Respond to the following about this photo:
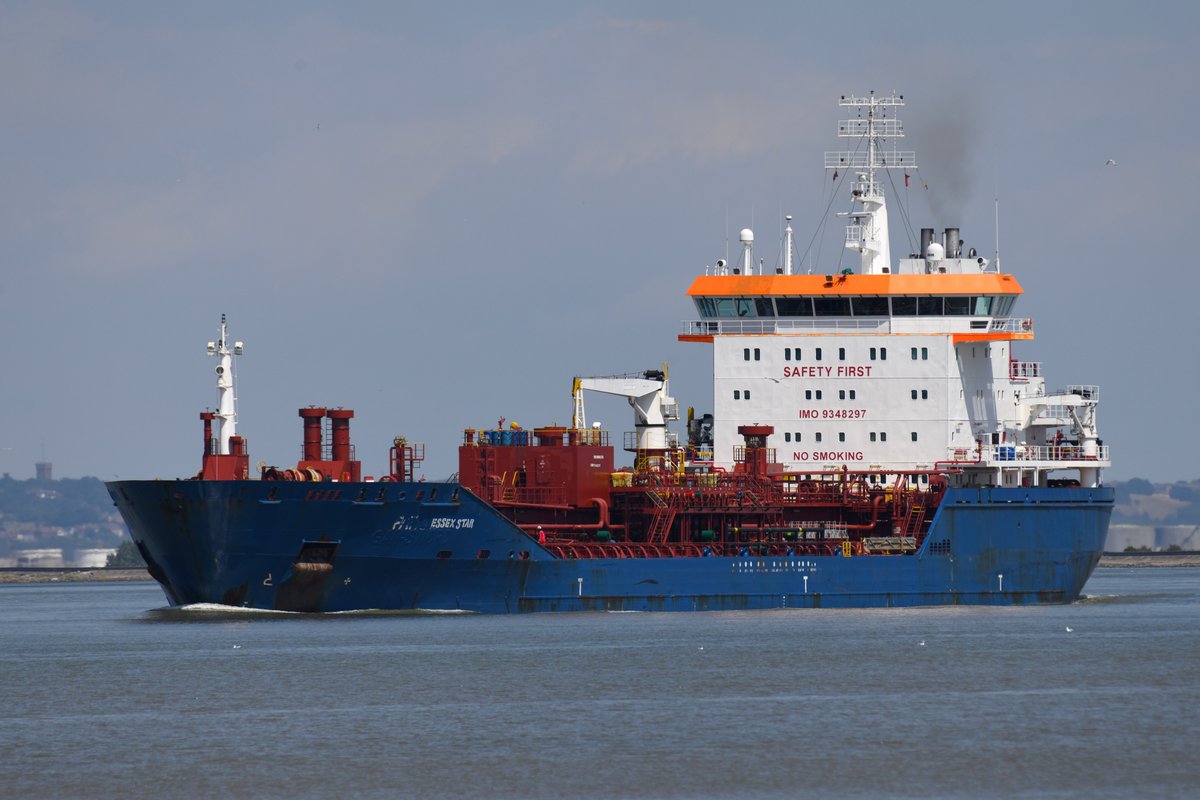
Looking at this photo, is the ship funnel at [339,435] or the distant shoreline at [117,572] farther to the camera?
the distant shoreline at [117,572]

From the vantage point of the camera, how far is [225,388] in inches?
1965

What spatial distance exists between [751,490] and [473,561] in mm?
7528

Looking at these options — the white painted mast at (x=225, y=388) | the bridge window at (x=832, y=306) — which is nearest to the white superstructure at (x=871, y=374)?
the bridge window at (x=832, y=306)

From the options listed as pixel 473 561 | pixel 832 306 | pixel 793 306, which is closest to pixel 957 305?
pixel 832 306

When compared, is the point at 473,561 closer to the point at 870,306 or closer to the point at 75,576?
the point at 870,306

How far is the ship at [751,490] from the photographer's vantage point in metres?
46.8

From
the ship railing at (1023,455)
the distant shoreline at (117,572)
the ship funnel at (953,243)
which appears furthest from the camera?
the distant shoreline at (117,572)

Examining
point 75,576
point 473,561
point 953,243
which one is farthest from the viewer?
point 75,576

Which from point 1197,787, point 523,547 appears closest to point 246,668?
point 523,547

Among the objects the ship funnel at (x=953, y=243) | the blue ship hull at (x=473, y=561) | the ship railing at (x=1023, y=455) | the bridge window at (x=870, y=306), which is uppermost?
the ship funnel at (x=953, y=243)

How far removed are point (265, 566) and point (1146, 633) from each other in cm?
2021

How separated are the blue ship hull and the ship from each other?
0.19 ft

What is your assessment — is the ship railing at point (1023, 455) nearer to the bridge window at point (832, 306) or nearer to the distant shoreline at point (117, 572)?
the bridge window at point (832, 306)

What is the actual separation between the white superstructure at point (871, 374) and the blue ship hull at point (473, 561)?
1.85 m
